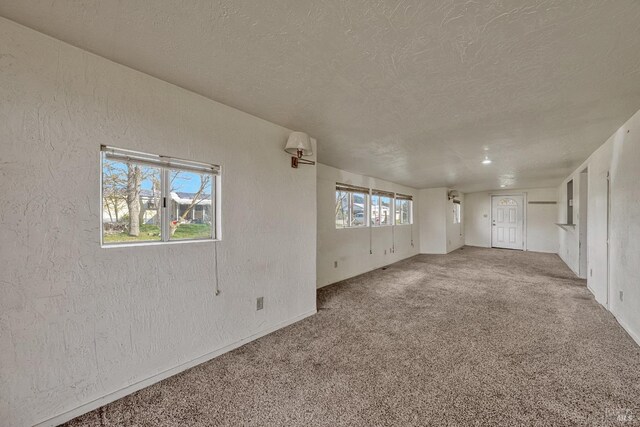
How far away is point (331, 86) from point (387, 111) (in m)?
0.67

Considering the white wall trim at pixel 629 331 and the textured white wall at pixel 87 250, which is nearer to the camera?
the textured white wall at pixel 87 250

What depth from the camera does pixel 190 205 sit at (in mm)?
2139

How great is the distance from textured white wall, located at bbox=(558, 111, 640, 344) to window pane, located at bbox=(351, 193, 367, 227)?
11.6 feet

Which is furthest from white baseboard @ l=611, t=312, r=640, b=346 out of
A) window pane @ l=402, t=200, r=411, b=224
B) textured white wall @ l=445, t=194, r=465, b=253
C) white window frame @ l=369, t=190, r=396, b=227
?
textured white wall @ l=445, t=194, r=465, b=253

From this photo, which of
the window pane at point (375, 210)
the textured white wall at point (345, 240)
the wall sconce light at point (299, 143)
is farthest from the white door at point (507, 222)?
the wall sconce light at point (299, 143)

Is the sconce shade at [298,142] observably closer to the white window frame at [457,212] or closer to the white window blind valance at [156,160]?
the white window blind valance at [156,160]

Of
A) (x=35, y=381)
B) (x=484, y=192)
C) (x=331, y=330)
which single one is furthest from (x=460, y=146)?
(x=484, y=192)

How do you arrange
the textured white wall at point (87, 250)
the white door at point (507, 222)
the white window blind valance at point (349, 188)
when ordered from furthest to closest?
the white door at point (507, 222) → the white window blind valance at point (349, 188) → the textured white wall at point (87, 250)

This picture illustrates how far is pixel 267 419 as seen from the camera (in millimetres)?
1507

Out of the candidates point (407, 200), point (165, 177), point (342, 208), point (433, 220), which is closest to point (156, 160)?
point (165, 177)

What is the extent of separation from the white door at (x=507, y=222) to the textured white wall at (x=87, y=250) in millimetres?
9577

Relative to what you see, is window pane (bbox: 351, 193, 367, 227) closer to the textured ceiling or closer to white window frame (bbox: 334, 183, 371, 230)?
white window frame (bbox: 334, 183, 371, 230)

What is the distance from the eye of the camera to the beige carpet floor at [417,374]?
1.52 m

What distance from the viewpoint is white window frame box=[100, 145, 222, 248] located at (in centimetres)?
168
